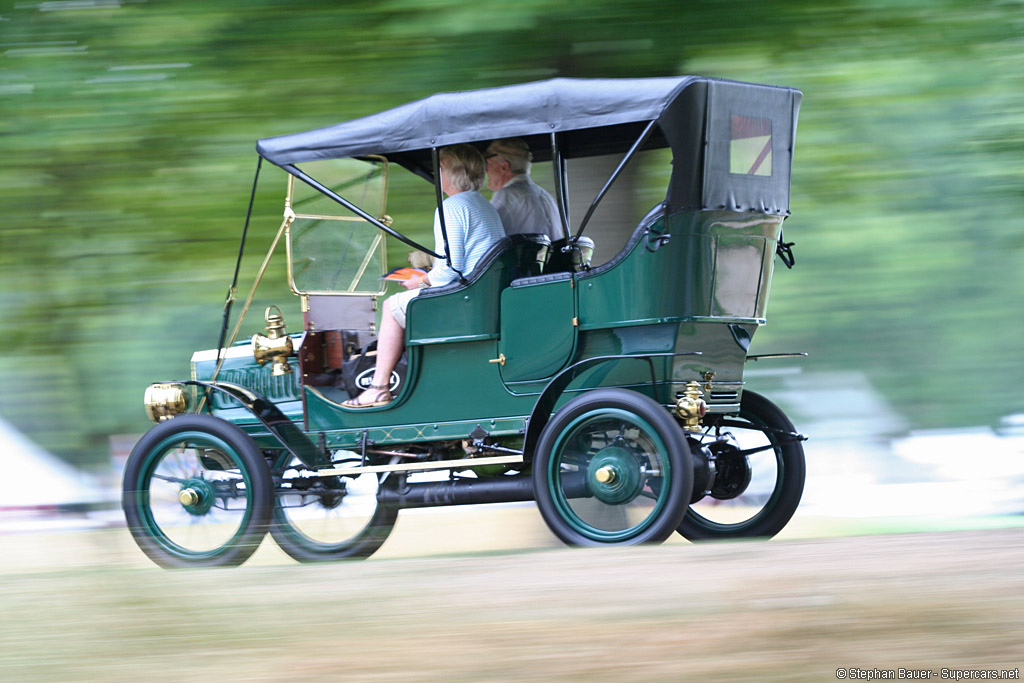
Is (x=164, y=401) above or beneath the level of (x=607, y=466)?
above

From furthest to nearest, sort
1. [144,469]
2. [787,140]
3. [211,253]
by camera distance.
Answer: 1. [211,253]
2. [144,469]
3. [787,140]

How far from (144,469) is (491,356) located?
1881 millimetres

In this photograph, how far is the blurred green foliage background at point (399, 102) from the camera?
23.6ft

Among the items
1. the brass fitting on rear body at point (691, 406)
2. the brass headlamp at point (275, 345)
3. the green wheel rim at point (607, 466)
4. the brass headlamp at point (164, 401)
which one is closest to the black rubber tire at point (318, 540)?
the brass headlamp at point (275, 345)

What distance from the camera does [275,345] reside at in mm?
6781

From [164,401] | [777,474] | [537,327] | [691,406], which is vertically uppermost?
[537,327]

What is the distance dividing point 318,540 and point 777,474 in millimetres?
2449

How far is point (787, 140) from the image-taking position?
6.11 metres

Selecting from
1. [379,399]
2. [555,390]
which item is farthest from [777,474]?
[379,399]

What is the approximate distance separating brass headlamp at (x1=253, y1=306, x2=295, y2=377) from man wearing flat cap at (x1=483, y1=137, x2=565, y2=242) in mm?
1301

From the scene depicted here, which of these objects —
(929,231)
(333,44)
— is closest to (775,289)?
(929,231)

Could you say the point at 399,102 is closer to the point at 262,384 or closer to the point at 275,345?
the point at 275,345

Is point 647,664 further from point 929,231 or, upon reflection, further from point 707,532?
point 929,231

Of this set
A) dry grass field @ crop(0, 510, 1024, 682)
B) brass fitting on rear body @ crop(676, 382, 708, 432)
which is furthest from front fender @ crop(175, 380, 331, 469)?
brass fitting on rear body @ crop(676, 382, 708, 432)
